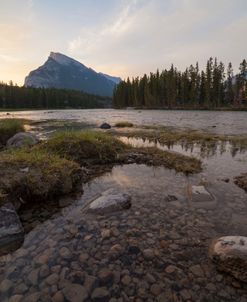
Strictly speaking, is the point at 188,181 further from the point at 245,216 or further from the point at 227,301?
the point at 227,301

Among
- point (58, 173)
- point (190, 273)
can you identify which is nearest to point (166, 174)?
point (58, 173)

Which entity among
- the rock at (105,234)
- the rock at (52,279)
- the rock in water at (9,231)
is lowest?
the rock at (52,279)

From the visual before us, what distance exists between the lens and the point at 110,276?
3.22 metres

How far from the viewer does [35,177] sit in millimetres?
5703

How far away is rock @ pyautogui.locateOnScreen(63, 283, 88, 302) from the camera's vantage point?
9.36 ft

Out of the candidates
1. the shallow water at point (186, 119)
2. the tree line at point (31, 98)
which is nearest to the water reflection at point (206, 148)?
the shallow water at point (186, 119)

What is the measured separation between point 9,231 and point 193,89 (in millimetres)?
85531

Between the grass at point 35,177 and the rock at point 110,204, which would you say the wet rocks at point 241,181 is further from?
the grass at point 35,177

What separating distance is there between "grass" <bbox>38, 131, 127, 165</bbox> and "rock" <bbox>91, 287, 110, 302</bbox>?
248 inches

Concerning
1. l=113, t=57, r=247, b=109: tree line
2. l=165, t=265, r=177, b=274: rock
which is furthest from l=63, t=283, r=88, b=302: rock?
l=113, t=57, r=247, b=109: tree line

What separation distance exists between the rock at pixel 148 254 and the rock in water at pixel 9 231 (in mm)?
2308

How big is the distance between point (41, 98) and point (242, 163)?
411 feet

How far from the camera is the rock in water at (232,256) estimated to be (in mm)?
3119

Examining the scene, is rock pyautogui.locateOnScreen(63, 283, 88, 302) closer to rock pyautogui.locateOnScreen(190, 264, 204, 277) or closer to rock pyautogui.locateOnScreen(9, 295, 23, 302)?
rock pyautogui.locateOnScreen(9, 295, 23, 302)
